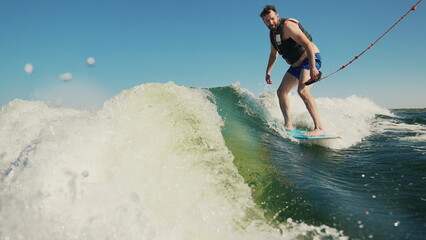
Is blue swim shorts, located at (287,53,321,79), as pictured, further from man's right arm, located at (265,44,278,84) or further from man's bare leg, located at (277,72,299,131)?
man's right arm, located at (265,44,278,84)

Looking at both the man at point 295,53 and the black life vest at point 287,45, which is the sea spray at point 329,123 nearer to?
the man at point 295,53

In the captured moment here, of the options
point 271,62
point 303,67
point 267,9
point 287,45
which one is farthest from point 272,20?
point 271,62

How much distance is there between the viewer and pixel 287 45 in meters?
5.61

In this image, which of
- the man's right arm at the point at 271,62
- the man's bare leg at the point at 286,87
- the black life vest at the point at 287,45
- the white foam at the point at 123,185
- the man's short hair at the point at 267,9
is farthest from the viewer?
the man's right arm at the point at 271,62

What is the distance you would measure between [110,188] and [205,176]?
37.9 inches

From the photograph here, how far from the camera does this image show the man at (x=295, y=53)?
5.07 metres

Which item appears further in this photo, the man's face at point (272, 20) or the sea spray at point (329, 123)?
the sea spray at point (329, 123)

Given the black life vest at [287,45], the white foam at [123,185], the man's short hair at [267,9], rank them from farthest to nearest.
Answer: the black life vest at [287,45] < the man's short hair at [267,9] < the white foam at [123,185]

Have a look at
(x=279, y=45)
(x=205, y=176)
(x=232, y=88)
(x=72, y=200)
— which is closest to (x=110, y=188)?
(x=72, y=200)

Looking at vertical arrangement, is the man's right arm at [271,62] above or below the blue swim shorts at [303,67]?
above

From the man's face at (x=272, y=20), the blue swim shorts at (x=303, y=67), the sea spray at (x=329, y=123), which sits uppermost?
the man's face at (x=272, y=20)

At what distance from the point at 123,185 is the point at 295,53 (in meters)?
4.48

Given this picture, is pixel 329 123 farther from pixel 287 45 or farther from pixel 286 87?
pixel 287 45

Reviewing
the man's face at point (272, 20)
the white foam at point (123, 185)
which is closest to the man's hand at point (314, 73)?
the man's face at point (272, 20)
